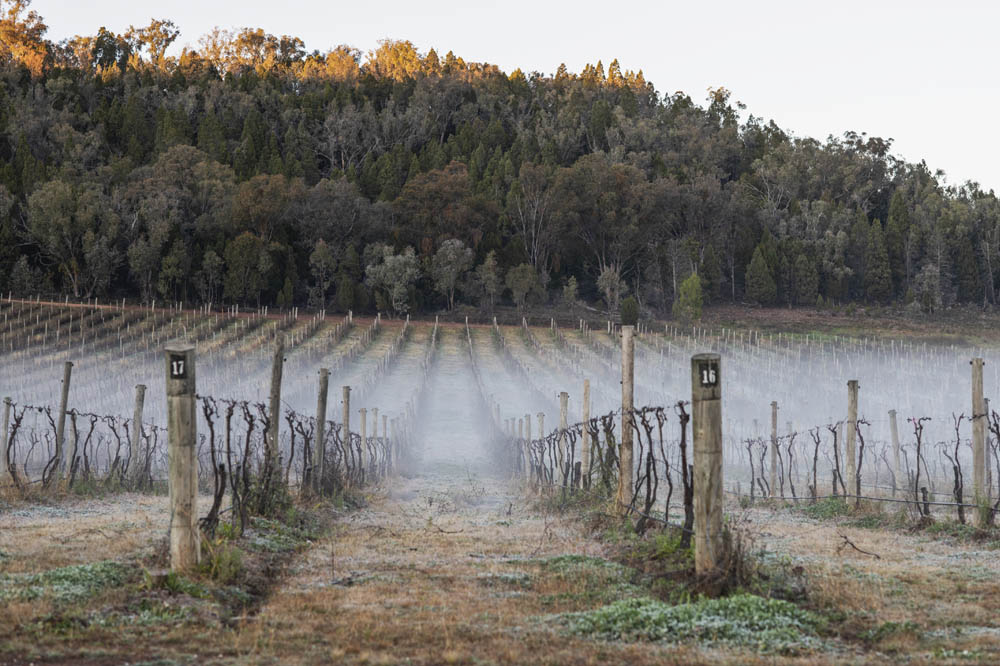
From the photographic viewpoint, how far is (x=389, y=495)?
943 inches

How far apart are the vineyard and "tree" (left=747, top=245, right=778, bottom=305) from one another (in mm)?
16113

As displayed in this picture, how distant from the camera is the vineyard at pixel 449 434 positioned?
12.1m

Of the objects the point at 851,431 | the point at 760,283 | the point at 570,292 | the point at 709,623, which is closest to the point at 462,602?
the point at 709,623

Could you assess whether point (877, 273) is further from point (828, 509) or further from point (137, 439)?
point (137, 439)

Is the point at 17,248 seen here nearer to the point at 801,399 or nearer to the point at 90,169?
the point at 90,169

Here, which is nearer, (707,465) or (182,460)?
(707,465)

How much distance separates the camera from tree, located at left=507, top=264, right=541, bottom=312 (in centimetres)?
7955

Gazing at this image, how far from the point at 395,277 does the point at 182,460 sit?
2611 inches

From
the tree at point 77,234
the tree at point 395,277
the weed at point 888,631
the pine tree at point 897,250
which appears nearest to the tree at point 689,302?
the tree at point 395,277

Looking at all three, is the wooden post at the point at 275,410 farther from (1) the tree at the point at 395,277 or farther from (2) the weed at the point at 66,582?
(1) the tree at the point at 395,277

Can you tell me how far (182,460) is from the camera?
918 centimetres

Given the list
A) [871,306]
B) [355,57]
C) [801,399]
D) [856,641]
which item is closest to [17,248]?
[801,399]

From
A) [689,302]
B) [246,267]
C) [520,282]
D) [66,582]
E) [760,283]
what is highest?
[246,267]

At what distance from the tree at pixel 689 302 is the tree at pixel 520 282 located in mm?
11596
